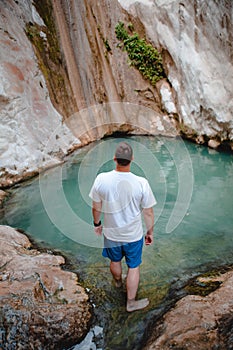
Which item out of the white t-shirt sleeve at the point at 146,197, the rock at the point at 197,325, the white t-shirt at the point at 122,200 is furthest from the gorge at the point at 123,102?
the white t-shirt sleeve at the point at 146,197

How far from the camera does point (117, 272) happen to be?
127 inches

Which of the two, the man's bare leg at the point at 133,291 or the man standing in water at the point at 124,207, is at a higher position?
the man standing in water at the point at 124,207

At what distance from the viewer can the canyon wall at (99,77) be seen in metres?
8.21

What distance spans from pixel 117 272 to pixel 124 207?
0.87 m

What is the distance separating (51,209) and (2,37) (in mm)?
5573

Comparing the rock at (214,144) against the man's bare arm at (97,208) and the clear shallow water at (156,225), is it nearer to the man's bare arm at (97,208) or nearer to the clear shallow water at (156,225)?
the clear shallow water at (156,225)

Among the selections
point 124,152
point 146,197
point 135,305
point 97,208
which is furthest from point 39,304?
point 124,152

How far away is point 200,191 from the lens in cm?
694

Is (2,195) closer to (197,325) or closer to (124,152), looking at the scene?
(124,152)

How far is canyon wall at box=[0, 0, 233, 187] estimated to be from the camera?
8.21 m

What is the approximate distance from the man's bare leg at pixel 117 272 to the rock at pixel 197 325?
2.19ft

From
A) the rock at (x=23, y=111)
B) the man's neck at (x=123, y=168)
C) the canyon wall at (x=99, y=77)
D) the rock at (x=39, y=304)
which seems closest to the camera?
the rock at (x=39, y=304)

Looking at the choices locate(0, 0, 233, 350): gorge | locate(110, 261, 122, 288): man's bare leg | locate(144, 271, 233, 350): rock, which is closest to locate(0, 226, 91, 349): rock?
locate(0, 0, 233, 350): gorge

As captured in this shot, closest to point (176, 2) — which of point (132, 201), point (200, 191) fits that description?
point (200, 191)
